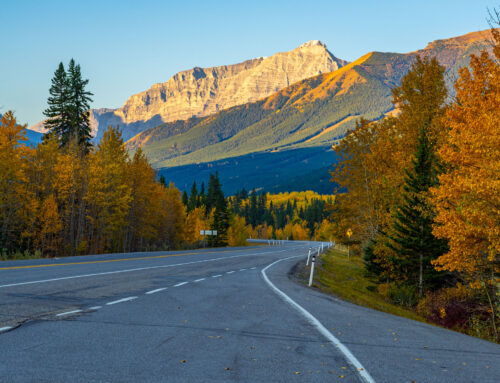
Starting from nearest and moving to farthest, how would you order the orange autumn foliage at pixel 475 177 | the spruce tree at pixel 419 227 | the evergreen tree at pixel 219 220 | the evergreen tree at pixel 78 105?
the orange autumn foliage at pixel 475 177, the spruce tree at pixel 419 227, the evergreen tree at pixel 78 105, the evergreen tree at pixel 219 220

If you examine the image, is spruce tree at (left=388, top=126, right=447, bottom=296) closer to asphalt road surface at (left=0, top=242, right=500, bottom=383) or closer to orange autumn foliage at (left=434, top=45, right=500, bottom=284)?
orange autumn foliage at (left=434, top=45, right=500, bottom=284)

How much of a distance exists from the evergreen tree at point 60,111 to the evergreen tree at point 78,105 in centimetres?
43

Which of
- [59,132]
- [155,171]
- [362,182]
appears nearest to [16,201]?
[59,132]

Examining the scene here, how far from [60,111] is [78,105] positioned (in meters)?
1.90

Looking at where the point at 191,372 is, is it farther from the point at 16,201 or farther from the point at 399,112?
the point at 16,201

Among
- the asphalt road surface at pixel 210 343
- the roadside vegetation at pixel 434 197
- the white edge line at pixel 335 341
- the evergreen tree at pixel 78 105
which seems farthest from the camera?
the evergreen tree at pixel 78 105

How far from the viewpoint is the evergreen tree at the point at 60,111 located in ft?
153

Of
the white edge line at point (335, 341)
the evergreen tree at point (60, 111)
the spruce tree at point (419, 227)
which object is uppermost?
the evergreen tree at point (60, 111)

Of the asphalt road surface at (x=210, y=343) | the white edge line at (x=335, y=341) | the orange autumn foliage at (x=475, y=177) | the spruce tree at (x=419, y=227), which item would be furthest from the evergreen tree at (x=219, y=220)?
the asphalt road surface at (x=210, y=343)

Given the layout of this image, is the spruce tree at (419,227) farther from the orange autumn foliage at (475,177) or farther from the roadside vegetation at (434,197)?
the orange autumn foliage at (475,177)

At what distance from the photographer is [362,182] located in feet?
127

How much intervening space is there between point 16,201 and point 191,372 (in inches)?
1416

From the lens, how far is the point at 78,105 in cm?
4731

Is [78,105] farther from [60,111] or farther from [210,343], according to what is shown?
[210,343]
